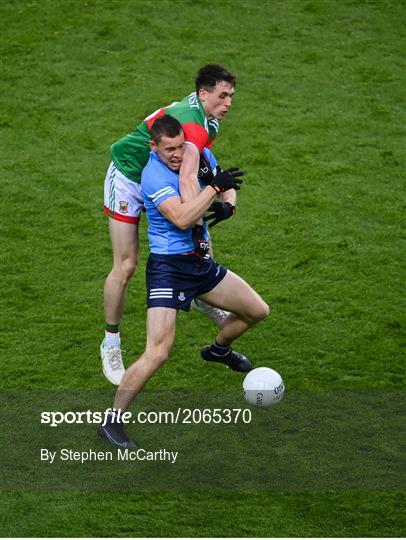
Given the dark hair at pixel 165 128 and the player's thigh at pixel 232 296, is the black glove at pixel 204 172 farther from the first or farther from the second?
the player's thigh at pixel 232 296

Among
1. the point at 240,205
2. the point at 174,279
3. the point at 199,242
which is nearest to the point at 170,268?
the point at 174,279

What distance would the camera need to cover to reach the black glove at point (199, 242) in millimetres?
7938

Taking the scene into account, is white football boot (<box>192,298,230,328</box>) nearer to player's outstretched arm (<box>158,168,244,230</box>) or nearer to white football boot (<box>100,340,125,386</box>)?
white football boot (<box>100,340,125,386</box>)

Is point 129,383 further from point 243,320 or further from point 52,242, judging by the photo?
point 52,242

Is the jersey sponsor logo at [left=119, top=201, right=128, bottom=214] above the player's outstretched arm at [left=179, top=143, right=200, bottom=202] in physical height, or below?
below

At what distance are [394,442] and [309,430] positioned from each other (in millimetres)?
607

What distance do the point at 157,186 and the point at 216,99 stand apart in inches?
33.9

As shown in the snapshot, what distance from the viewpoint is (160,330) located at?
7.73 metres

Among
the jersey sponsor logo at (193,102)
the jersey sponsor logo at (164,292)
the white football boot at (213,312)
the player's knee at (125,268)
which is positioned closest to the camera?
the jersey sponsor logo at (164,292)

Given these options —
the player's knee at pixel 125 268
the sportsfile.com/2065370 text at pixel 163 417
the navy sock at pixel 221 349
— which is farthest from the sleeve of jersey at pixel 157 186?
the sportsfile.com/2065370 text at pixel 163 417

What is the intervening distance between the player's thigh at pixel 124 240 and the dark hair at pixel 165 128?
1037mm

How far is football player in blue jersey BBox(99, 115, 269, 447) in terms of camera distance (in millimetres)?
7660

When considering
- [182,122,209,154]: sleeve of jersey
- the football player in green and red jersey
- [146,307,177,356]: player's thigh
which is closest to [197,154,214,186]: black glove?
the football player in green and red jersey

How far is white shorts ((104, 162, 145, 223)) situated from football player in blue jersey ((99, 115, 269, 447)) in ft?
1.77
